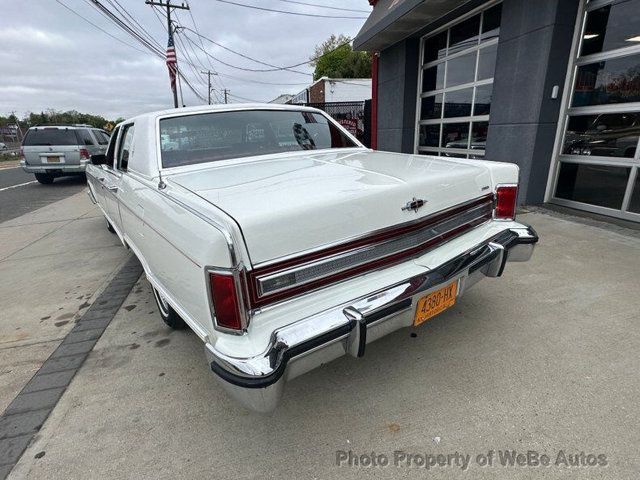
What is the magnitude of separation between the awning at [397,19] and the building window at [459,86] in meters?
0.59

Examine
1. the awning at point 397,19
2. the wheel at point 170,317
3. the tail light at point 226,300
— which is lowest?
the wheel at point 170,317

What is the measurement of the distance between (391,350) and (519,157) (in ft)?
15.6

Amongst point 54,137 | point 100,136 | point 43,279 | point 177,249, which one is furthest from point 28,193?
point 177,249

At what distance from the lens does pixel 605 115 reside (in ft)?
16.4

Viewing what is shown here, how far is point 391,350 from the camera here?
2.55 meters

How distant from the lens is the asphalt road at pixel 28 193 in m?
8.35

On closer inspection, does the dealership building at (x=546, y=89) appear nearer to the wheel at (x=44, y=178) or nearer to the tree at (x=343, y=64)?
the wheel at (x=44, y=178)

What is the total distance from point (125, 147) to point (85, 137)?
376 inches

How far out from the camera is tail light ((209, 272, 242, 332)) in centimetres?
150

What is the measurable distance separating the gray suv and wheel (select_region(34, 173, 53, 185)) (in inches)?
26.9

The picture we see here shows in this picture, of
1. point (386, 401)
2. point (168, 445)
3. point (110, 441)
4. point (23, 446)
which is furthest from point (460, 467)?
point (23, 446)

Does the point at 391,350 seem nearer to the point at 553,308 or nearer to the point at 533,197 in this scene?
the point at 553,308

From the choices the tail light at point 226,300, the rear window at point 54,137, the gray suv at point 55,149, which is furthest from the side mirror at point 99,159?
the rear window at point 54,137

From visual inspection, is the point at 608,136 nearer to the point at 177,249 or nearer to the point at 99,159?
the point at 177,249
